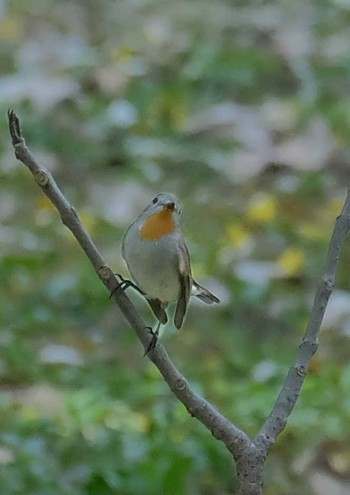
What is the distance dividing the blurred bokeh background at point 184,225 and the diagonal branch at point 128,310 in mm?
1003

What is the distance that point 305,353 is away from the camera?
1792mm

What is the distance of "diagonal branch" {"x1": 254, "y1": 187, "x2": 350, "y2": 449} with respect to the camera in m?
1.75

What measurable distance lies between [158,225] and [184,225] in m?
2.60

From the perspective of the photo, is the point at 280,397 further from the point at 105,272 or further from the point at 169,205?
the point at 169,205

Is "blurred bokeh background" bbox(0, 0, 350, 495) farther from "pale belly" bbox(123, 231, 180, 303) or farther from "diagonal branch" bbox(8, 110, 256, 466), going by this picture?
"diagonal branch" bbox(8, 110, 256, 466)

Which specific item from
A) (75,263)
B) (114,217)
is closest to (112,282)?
(75,263)

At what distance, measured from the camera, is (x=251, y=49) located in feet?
22.7

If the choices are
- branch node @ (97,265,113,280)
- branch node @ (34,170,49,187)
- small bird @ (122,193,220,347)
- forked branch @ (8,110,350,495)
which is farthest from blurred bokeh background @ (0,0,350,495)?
branch node @ (34,170,49,187)

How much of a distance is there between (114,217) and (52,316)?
2.61 ft

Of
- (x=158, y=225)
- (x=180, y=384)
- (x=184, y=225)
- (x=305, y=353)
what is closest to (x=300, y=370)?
(x=305, y=353)

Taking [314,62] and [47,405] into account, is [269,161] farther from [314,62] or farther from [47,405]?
[47,405]

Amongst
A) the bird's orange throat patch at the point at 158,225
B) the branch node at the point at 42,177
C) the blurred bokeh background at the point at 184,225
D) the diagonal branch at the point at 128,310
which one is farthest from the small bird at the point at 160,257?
the blurred bokeh background at the point at 184,225

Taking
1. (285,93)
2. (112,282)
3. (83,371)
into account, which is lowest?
(285,93)

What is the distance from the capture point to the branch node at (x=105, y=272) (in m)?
1.66
